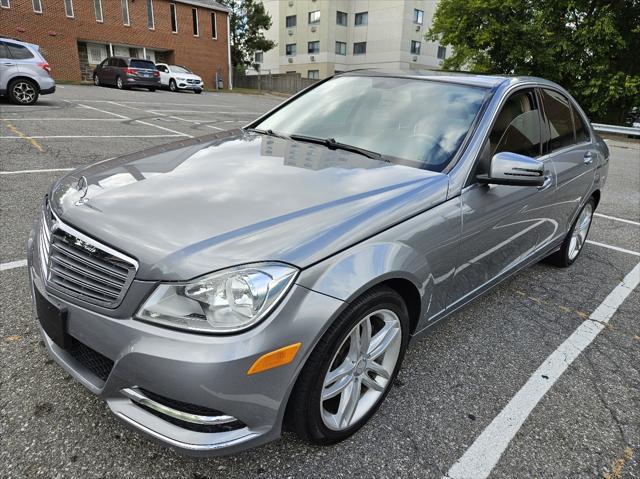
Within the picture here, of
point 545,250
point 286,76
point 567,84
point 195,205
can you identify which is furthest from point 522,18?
point 195,205

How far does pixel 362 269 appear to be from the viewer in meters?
1.87

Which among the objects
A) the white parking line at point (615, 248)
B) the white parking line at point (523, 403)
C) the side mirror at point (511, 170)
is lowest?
the white parking line at point (615, 248)

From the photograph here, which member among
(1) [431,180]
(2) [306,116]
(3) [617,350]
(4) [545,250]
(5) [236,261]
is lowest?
(3) [617,350]

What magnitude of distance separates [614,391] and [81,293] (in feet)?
9.35

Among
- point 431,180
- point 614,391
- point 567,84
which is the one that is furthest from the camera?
point 567,84

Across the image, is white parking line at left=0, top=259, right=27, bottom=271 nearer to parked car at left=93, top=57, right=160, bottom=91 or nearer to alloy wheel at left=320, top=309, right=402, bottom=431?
alloy wheel at left=320, top=309, right=402, bottom=431

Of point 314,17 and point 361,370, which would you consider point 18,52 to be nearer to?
point 361,370

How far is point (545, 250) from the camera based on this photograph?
3.71m

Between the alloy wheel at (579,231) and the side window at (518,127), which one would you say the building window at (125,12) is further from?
the side window at (518,127)

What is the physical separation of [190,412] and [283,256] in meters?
0.65

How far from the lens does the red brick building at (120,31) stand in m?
28.0

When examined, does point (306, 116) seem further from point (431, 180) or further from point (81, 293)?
point (81, 293)

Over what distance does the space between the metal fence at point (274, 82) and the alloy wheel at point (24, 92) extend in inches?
1057

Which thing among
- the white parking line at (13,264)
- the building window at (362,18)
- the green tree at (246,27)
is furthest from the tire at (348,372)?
the building window at (362,18)
